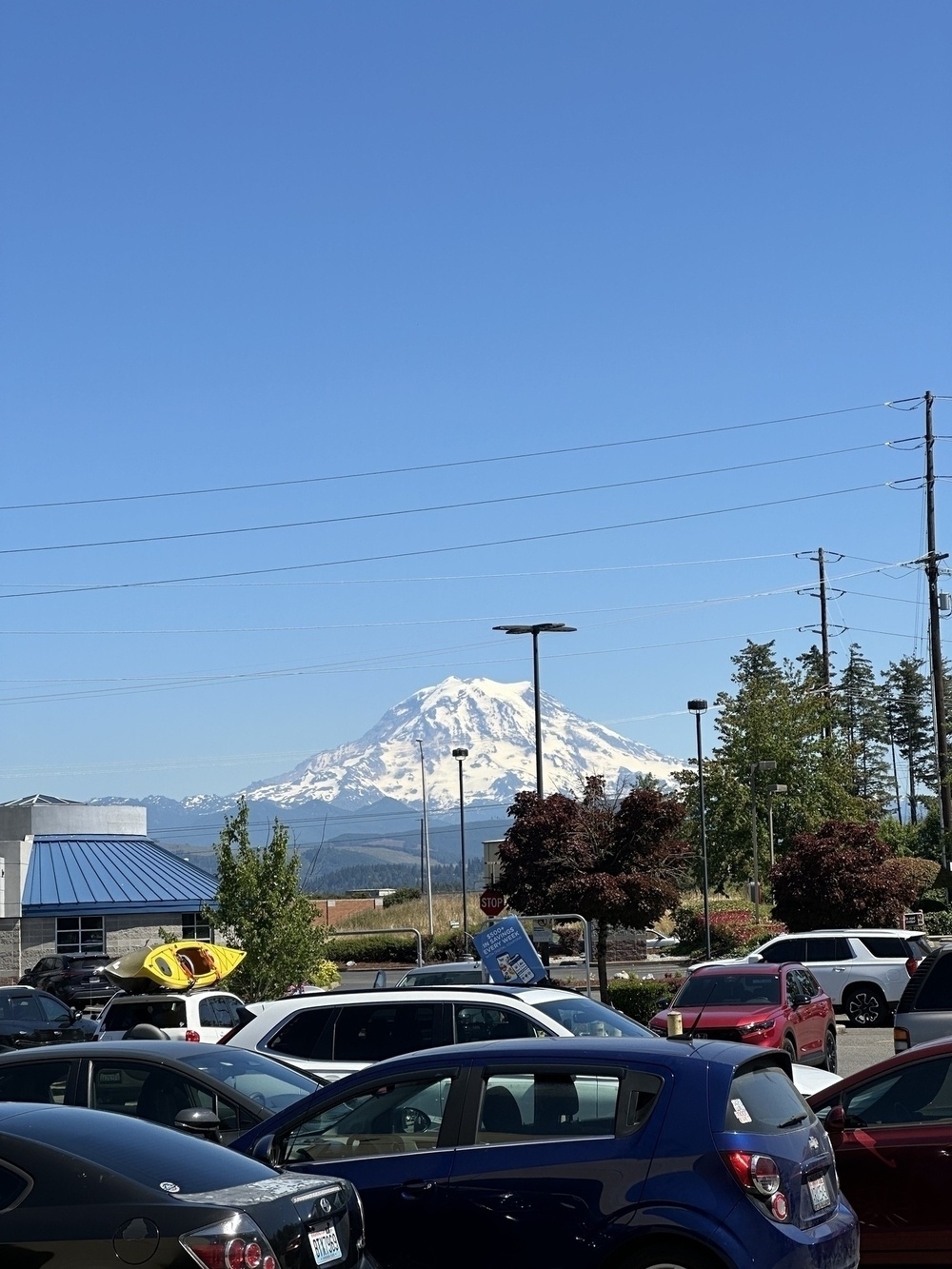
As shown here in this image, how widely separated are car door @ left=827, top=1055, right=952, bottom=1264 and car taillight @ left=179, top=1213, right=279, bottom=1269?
4.42 meters

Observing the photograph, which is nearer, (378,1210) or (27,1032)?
(378,1210)

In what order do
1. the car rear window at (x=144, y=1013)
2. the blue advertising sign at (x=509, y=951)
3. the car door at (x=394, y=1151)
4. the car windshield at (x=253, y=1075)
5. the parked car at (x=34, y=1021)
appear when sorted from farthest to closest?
the parked car at (x=34, y=1021)
the blue advertising sign at (x=509, y=951)
the car rear window at (x=144, y=1013)
the car windshield at (x=253, y=1075)
the car door at (x=394, y=1151)

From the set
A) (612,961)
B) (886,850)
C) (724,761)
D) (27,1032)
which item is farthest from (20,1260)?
(724,761)

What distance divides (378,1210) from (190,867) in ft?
136

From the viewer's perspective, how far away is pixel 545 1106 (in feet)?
24.7

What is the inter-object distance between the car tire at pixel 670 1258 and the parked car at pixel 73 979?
1332 inches

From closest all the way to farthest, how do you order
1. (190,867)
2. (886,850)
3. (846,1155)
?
1. (846,1155)
2. (886,850)
3. (190,867)

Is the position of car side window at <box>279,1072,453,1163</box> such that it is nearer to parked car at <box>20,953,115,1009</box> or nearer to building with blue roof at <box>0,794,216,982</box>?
parked car at <box>20,953,115,1009</box>

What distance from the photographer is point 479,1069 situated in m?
7.77

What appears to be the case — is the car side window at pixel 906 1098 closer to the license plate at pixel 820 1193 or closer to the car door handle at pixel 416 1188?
the license plate at pixel 820 1193

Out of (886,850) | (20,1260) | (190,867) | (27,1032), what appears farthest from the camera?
(190,867)

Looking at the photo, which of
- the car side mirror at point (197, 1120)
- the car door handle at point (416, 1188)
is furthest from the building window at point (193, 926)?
the car door handle at point (416, 1188)

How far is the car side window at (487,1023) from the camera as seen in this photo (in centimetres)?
1229

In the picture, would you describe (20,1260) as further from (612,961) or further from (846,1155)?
(612,961)
